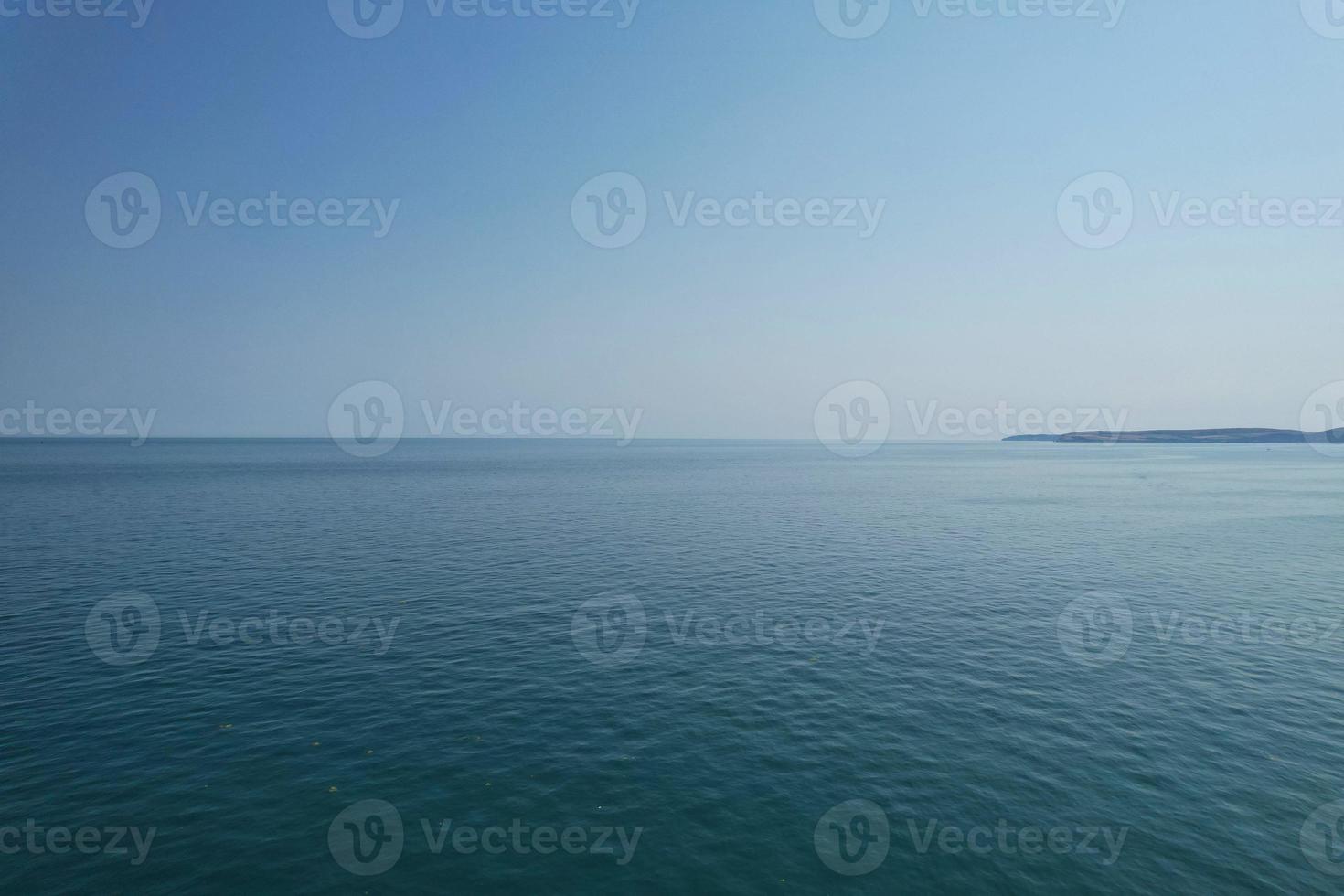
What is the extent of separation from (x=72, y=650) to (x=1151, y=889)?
189 ft

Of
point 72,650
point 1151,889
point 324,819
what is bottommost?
point 1151,889

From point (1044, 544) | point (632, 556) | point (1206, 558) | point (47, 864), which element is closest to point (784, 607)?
point (632, 556)

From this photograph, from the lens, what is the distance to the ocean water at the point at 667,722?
65.3ft

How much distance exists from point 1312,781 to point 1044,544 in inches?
2144

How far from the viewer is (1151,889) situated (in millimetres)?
18656

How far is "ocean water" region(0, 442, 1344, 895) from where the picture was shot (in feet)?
65.3

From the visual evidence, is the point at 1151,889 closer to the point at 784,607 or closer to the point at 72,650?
the point at 784,607

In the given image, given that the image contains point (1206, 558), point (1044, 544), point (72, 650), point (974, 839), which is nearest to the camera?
point (974, 839)

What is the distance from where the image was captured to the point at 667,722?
29.0 metres

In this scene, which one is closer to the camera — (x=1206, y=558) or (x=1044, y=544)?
(x=1206, y=558)

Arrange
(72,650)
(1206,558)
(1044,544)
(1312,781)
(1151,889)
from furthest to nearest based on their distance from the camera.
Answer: (1044,544), (1206,558), (72,650), (1312,781), (1151,889)

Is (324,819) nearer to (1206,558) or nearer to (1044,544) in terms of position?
(1044,544)

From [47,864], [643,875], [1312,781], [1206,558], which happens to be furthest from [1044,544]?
[47,864]

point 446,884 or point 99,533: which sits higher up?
point 99,533
